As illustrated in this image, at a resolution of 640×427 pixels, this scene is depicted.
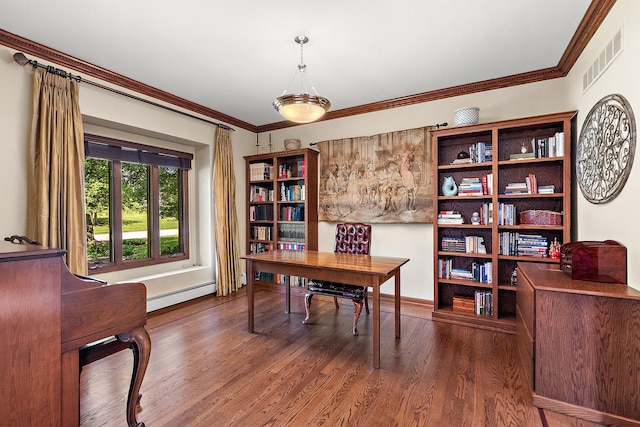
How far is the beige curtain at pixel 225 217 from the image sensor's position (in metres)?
4.20

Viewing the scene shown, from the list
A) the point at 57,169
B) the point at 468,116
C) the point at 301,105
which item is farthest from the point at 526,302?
the point at 57,169

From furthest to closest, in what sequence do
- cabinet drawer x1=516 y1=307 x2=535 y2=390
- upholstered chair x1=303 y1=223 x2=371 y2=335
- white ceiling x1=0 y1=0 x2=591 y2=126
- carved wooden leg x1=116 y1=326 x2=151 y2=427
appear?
1. upholstered chair x1=303 y1=223 x2=371 y2=335
2. white ceiling x1=0 y1=0 x2=591 y2=126
3. cabinet drawer x1=516 y1=307 x2=535 y2=390
4. carved wooden leg x1=116 y1=326 x2=151 y2=427

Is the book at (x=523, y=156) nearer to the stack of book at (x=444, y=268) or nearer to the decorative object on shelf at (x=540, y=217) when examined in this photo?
the decorative object on shelf at (x=540, y=217)

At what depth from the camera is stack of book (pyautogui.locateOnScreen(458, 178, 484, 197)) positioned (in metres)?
3.09

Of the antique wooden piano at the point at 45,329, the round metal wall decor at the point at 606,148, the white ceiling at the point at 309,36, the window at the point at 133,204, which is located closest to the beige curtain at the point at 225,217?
the window at the point at 133,204

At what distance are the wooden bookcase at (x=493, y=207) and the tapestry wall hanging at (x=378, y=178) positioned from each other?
26 centimetres

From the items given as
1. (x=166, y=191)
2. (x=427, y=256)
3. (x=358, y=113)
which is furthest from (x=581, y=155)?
(x=166, y=191)

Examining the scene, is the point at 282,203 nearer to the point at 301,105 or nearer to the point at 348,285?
the point at 348,285

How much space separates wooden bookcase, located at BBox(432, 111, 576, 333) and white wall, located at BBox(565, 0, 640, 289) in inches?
16.1

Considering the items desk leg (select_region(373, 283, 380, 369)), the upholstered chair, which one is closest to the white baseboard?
the upholstered chair

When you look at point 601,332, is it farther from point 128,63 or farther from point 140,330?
point 128,63

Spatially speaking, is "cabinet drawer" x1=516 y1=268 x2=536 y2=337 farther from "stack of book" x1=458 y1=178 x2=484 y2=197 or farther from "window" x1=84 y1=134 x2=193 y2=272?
"window" x1=84 y1=134 x2=193 y2=272

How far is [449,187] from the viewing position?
3.24 metres

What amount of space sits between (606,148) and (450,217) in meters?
1.40
